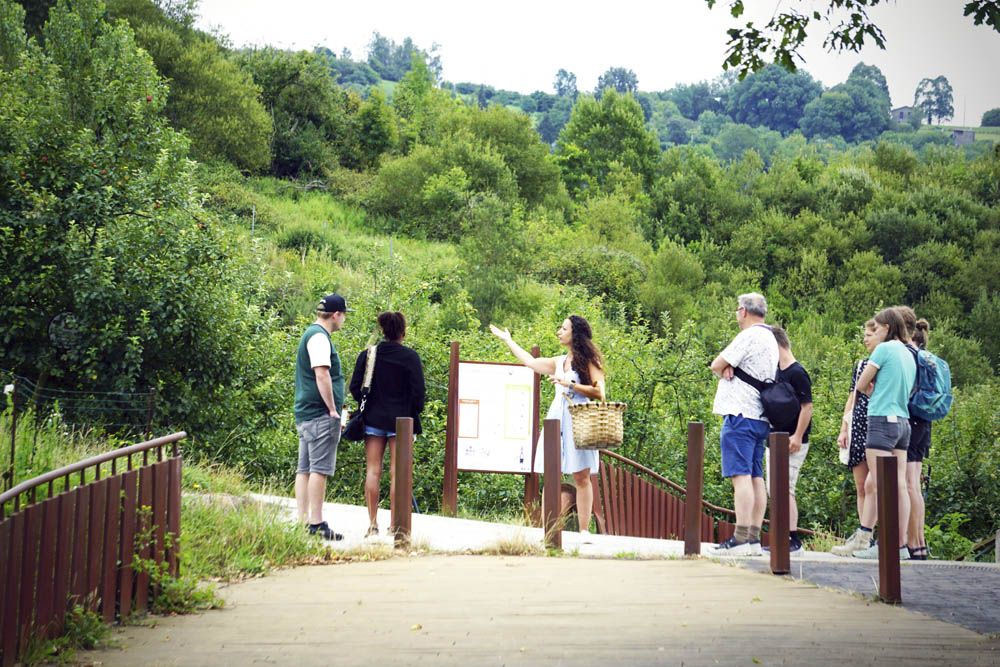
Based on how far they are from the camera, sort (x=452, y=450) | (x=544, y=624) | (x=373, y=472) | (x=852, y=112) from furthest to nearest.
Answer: (x=852, y=112), (x=452, y=450), (x=373, y=472), (x=544, y=624)

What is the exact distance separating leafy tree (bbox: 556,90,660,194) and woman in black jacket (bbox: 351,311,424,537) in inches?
2425

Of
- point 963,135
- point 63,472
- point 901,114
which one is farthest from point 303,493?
point 901,114

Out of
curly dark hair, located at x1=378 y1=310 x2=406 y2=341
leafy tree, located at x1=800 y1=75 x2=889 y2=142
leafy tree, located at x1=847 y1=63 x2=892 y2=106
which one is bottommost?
curly dark hair, located at x1=378 y1=310 x2=406 y2=341

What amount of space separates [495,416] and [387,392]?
3.20 metres

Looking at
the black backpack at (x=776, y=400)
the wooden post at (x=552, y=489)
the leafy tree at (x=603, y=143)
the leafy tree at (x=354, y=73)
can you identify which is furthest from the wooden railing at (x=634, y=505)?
the leafy tree at (x=354, y=73)

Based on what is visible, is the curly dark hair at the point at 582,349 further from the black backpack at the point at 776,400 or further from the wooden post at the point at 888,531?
the wooden post at the point at 888,531

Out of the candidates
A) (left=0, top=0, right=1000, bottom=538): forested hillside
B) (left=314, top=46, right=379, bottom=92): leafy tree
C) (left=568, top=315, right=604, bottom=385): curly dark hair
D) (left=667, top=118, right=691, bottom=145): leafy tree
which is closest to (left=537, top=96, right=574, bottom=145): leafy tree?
(left=667, top=118, right=691, bottom=145): leafy tree

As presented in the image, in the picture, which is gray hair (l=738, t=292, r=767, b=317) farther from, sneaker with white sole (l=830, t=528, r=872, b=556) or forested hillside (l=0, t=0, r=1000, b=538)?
forested hillside (l=0, t=0, r=1000, b=538)

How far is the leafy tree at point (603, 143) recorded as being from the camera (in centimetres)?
6950

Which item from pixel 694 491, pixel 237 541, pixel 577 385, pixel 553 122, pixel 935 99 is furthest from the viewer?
pixel 553 122

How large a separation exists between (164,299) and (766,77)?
13024 cm

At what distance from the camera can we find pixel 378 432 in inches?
322

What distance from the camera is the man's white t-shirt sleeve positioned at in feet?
25.3

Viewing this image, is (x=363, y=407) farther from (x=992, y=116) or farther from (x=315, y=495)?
(x=992, y=116)
